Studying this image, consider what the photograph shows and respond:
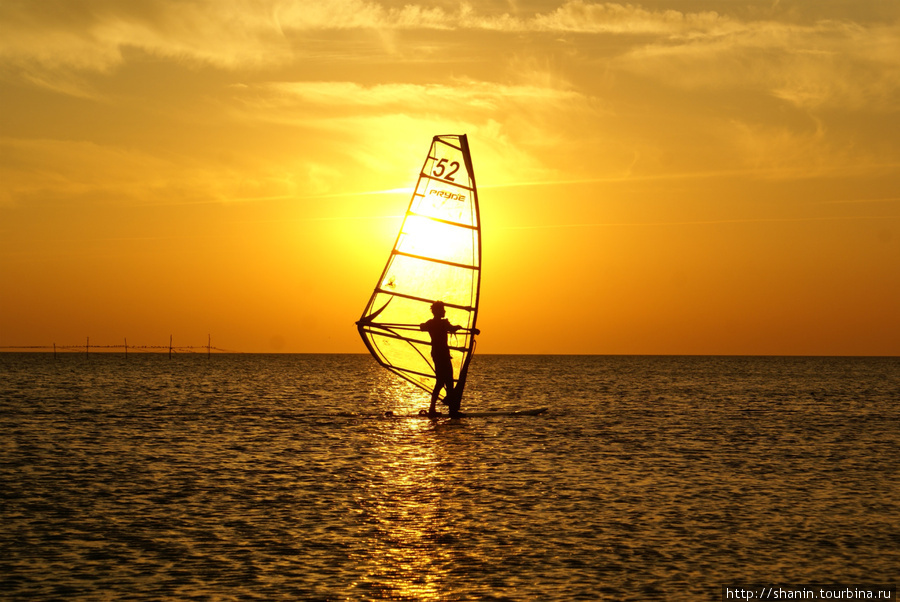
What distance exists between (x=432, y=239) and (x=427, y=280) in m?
1.11

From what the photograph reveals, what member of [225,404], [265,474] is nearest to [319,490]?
[265,474]

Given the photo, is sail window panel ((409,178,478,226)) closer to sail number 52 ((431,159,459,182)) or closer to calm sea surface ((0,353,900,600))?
sail number 52 ((431,159,459,182))

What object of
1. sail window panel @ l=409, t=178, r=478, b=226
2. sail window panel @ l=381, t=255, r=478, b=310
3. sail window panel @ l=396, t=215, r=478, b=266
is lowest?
sail window panel @ l=381, t=255, r=478, b=310

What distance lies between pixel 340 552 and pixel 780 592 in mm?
5258

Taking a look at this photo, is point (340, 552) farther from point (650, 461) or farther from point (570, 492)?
point (650, 461)

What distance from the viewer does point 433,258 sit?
89.8 feet

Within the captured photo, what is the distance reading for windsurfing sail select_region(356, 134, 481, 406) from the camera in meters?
27.2

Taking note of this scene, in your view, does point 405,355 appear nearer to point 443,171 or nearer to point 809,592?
point 443,171

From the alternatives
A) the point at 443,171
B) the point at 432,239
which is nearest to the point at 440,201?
the point at 443,171

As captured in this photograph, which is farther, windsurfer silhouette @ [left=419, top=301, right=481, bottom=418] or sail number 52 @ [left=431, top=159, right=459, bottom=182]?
sail number 52 @ [left=431, top=159, right=459, bottom=182]

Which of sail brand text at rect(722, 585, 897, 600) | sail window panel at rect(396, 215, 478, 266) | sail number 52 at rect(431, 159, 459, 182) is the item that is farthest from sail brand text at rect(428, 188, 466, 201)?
sail brand text at rect(722, 585, 897, 600)

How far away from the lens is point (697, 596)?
1095cm

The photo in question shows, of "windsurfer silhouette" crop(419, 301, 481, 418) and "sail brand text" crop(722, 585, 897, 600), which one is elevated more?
"windsurfer silhouette" crop(419, 301, 481, 418)

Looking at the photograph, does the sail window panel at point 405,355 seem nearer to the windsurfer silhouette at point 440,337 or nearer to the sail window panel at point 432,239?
the windsurfer silhouette at point 440,337
